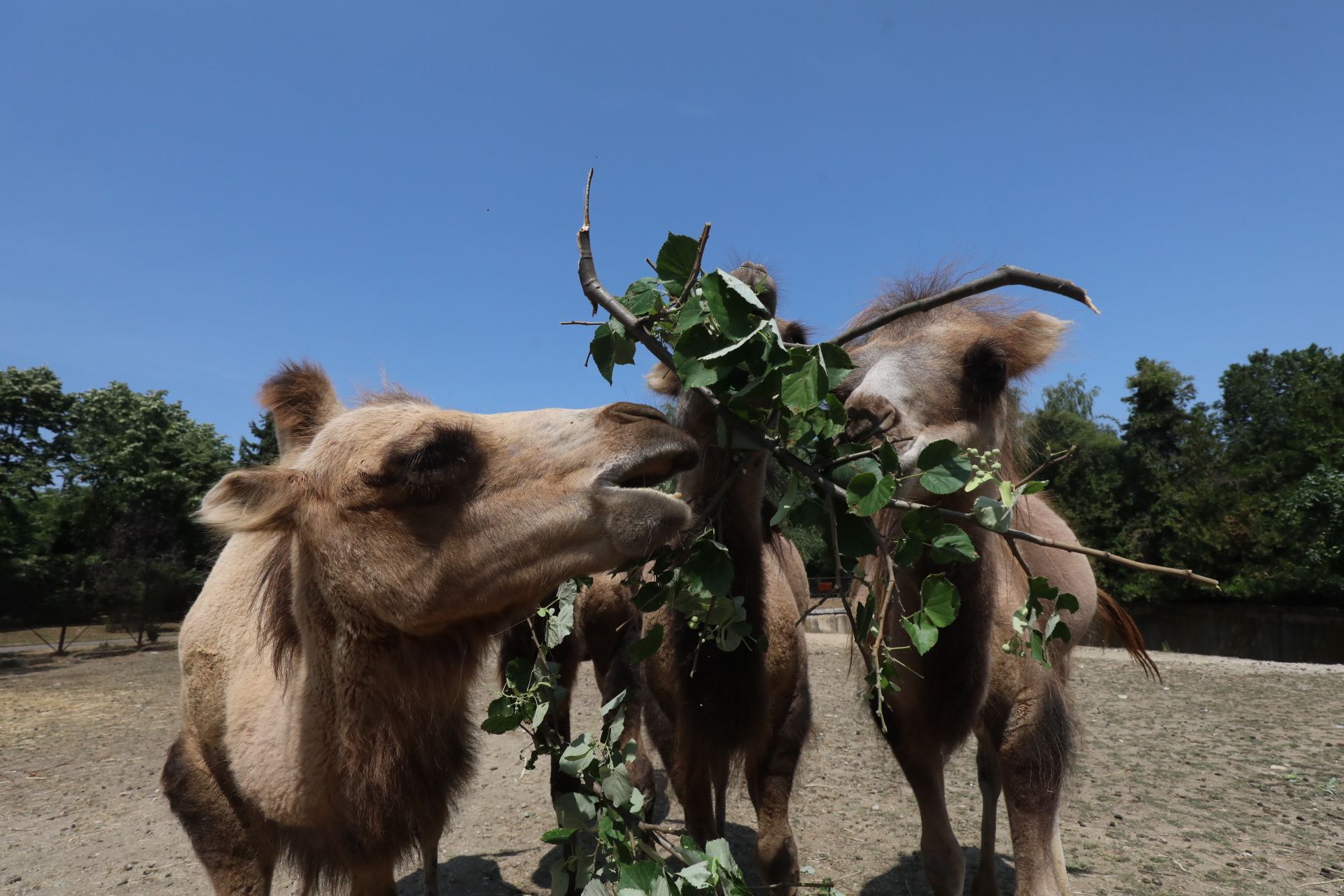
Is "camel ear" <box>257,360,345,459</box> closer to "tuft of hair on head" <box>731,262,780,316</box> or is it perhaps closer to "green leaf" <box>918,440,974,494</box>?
"tuft of hair on head" <box>731,262,780,316</box>

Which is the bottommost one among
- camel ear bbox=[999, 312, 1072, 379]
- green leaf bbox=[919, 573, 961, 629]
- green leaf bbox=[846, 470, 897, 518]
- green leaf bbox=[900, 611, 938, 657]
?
green leaf bbox=[900, 611, 938, 657]

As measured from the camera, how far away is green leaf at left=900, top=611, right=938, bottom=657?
1.69 m

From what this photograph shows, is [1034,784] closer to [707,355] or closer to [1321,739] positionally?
[707,355]

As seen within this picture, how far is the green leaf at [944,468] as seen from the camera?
1.76 metres

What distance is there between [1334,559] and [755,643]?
980 inches

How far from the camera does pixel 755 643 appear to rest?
2.74 m

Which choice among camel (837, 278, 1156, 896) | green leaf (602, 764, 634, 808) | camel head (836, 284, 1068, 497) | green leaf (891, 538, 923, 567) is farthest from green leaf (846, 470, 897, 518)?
green leaf (602, 764, 634, 808)

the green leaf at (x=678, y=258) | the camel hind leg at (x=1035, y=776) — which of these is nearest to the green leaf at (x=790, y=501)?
the green leaf at (x=678, y=258)

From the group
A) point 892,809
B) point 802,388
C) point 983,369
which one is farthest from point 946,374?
point 892,809

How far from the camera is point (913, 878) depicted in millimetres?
4609

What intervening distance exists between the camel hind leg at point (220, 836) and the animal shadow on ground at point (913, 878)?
3317 mm

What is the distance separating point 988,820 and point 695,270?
4.12 m

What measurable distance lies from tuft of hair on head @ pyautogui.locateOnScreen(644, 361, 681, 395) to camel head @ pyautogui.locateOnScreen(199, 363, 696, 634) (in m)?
1.01

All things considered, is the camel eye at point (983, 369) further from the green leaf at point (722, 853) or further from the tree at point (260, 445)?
the tree at point (260, 445)
